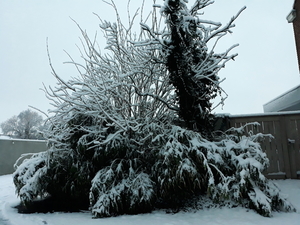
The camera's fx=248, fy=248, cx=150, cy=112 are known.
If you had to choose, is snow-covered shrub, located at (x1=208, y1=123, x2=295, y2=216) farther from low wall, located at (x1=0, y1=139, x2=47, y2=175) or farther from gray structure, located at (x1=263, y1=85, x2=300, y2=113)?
low wall, located at (x1=0, y1=139, x2=47, y2=175)

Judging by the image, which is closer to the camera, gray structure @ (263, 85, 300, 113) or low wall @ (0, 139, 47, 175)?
gray structure @ (263, 85, 300, 113)

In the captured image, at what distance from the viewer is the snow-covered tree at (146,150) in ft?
12.7

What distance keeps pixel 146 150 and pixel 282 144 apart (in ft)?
9.80

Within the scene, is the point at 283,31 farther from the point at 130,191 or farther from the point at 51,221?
the point at 51,221

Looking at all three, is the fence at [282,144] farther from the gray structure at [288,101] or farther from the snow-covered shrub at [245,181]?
the gray structure at [288,101]

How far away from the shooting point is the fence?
5.28m

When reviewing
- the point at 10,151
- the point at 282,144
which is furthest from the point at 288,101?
the point at 10,151

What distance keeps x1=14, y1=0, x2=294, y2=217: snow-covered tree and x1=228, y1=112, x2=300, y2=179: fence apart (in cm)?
73

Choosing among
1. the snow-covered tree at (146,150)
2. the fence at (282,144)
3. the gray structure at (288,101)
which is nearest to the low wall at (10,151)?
the snow-covered tree at (146,150)

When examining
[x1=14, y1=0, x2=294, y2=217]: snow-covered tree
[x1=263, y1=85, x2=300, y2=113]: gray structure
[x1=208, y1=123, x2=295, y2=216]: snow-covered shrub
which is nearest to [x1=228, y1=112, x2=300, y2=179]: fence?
[x1=14, y1=0, x2=294, y2=217]: snow-covered tree

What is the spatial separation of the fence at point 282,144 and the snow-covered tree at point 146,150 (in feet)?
2.38

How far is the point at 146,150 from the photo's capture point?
4.80m

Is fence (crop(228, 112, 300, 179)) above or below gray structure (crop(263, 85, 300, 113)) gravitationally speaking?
below

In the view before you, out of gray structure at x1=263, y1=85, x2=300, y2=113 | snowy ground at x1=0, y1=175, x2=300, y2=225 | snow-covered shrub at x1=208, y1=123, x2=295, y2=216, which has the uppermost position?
gray structure at x1=263, y1=85, x2=300, y2=113
